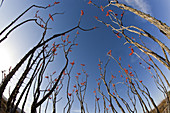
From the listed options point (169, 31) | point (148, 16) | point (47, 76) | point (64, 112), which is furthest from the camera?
point (47, 76)

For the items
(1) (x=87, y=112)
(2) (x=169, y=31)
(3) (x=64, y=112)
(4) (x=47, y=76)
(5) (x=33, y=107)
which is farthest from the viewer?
(1) (x=87, y=112)

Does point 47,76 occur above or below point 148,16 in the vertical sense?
above

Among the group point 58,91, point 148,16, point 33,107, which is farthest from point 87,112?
point 148,16

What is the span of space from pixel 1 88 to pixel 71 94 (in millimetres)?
Result: 6025

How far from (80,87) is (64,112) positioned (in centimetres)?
162

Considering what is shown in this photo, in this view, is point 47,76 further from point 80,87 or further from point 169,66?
point 169,66

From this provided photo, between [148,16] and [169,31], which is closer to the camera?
[169,31]

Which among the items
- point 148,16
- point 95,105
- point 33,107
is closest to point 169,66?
point 148,16

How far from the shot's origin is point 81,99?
588 cm

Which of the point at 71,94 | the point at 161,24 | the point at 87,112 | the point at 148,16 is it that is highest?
the point at 71,94

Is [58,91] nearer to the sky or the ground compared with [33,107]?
nearer to the sky

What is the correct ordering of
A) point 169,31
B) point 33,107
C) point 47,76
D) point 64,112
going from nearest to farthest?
A: point 169,31 → point 33,107 → point 64,112 → point 47,76

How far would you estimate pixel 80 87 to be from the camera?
6.31m

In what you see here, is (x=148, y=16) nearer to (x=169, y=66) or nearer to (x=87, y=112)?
(x=169, y=66)
